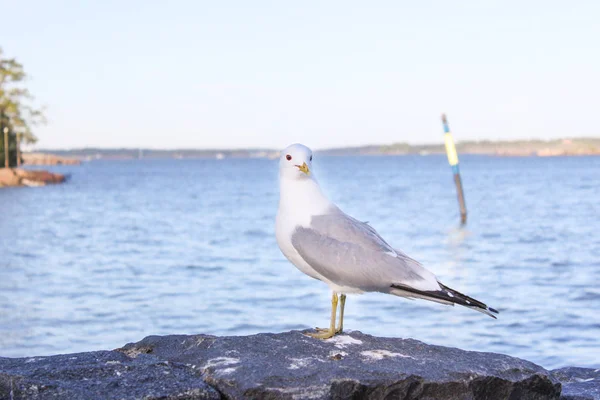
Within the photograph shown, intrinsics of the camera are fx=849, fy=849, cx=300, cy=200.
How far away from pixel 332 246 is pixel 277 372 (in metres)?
0.79

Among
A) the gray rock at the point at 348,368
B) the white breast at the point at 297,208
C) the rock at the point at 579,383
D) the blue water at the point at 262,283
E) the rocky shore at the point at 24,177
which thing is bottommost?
the rocky shore at the point at 24,177

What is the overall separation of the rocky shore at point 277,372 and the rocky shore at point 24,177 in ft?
265

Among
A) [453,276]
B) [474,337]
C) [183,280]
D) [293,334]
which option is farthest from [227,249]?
[293,334]

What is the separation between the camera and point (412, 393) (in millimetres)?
Result: 4328

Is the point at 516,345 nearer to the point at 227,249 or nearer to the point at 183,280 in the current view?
the point at 183,280

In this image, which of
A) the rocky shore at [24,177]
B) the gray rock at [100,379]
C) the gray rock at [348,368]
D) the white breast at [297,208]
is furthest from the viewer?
the rocky shore at [24,177]

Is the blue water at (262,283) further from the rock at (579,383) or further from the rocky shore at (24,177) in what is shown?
the rocky shore at (24,177)

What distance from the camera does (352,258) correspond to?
4637 millimetres

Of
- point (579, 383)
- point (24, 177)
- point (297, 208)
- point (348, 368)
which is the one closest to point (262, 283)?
point (579, 383)

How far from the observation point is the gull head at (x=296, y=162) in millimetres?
4656

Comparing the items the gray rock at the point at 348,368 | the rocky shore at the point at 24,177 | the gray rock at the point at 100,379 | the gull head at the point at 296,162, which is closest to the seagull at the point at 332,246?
the gull head at the point at 296,162

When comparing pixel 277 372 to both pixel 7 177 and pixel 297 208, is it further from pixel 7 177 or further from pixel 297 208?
pixel 7 177

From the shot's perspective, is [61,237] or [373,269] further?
[61,237]

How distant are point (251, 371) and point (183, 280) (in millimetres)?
16096
